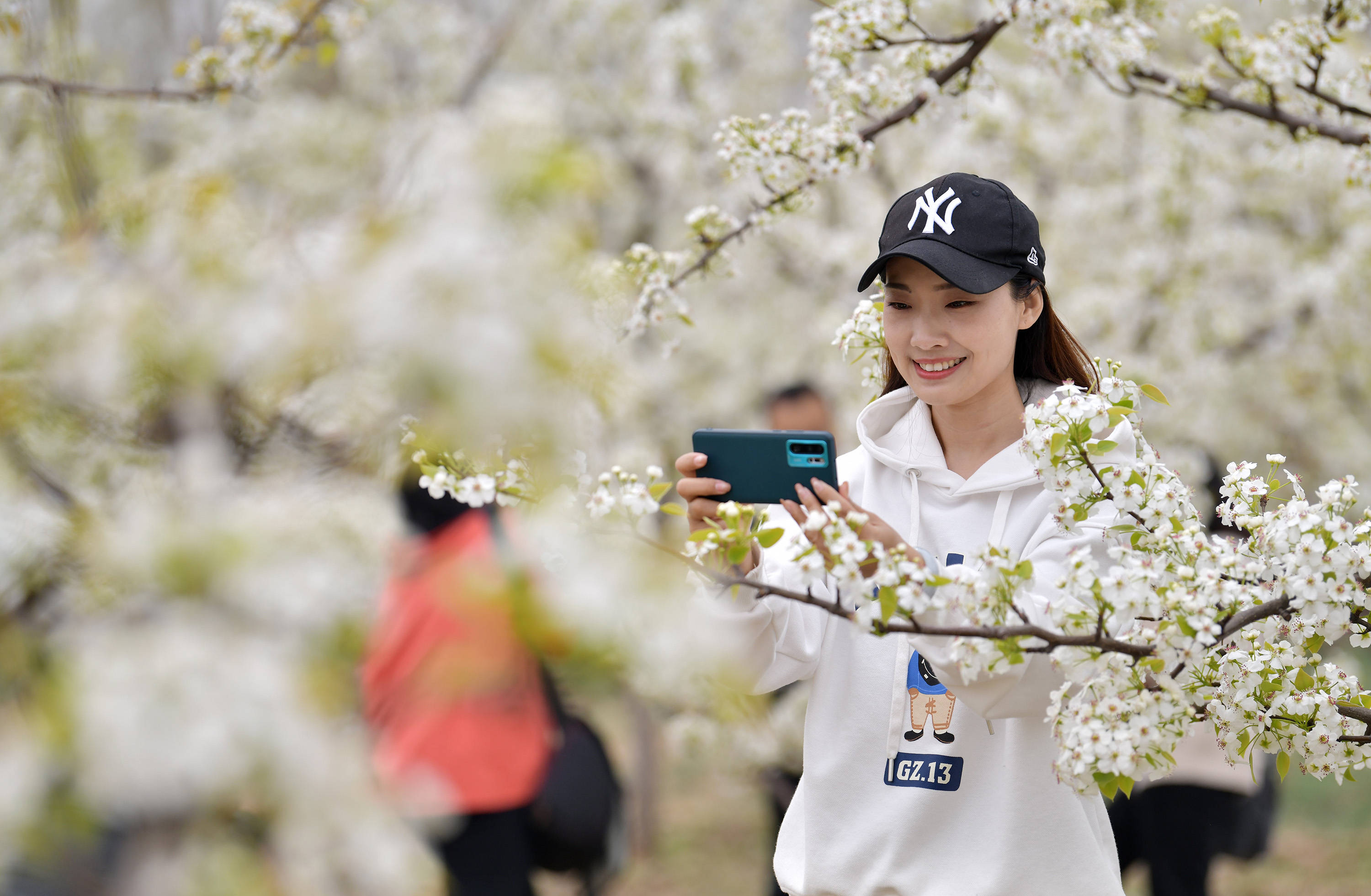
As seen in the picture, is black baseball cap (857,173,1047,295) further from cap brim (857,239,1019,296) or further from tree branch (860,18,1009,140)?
tree branch (860,18,1009,140)

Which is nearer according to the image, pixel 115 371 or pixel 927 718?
pixel 115 371

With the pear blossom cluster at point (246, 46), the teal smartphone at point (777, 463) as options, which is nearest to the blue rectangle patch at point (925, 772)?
the teal smartphone at point (777, 463)

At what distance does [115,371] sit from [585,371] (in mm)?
528

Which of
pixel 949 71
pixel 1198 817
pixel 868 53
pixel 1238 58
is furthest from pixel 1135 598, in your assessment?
pixel 1198 817

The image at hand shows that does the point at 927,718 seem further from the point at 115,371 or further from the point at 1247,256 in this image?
the point at 1247,256

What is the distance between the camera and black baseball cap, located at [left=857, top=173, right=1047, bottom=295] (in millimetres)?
1732

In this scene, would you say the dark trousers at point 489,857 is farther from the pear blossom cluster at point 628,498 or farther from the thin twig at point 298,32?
the thin twig at point 298,32

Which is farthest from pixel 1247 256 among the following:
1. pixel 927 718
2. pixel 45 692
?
pixel 45 692

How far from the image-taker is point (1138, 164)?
7.21 m

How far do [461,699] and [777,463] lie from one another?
2.18 ft

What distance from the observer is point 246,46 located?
3121 mm

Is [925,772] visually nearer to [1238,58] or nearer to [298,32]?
[1238,58]

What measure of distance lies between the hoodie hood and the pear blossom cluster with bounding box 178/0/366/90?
205cm

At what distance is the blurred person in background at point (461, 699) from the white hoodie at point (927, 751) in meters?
0.46
